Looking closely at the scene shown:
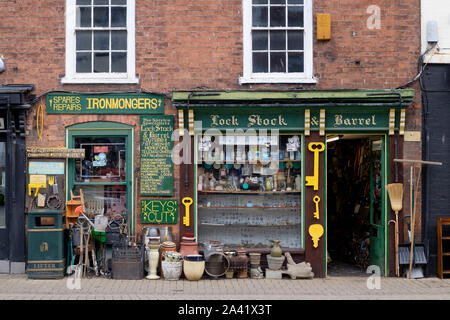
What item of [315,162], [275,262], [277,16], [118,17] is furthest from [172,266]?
[277,16]

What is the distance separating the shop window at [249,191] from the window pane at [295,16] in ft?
7.42

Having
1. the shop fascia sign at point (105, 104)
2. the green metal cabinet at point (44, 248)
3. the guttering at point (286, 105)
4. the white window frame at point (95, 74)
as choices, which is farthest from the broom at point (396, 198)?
the green metal cabinet at point (44, 248)

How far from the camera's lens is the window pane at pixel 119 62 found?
11.3 meters

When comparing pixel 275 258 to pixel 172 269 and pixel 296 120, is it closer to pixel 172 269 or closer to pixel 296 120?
pixel 172 269

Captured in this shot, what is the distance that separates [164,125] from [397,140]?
454 cm

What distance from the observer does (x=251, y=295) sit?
9477 millimetres

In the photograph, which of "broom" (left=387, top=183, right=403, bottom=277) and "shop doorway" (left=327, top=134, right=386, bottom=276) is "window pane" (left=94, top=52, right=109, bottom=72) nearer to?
"shop doorway" (left=327, top=134, right=386, bottom=276)

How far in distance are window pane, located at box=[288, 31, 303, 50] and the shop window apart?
A: 180cm

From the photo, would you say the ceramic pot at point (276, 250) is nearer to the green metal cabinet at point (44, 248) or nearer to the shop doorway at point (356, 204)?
the shop doorway at point (356, 204)

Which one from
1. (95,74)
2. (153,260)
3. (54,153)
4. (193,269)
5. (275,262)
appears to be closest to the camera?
(193,269)

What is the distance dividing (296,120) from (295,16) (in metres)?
2.13

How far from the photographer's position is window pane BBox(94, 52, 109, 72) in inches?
447

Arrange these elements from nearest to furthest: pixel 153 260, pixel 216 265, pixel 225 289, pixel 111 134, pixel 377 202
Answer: pixel 225 289
pixel 153 260
pixel 216 265
pixel 111 134
pixel 377 202

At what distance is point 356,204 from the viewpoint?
1284 cm
